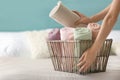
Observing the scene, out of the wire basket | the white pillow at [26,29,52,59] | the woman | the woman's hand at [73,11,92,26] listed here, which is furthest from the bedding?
the woman

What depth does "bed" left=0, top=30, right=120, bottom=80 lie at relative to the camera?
1146 mm

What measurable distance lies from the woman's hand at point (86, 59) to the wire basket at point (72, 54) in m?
0.02

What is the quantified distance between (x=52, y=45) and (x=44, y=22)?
135cm

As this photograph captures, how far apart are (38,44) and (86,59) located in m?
1.04

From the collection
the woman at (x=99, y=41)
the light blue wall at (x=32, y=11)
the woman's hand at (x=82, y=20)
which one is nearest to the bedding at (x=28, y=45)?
the light blue wall at (x=32, y=11)

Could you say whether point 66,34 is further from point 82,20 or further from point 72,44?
point 82,20

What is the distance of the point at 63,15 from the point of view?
4.33ft

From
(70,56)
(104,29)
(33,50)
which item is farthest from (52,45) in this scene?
(33,50)

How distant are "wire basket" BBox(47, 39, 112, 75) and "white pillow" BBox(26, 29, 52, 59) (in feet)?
2.64

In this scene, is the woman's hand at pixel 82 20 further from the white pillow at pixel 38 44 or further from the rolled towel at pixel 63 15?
the white pillow at pixel 38 44

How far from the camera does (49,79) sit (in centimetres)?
114

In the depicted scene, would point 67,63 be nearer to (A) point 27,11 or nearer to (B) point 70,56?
(B) point 70,56

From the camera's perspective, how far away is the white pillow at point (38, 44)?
208 centimetres

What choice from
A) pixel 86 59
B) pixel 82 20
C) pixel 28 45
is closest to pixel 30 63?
pixel 82 20
